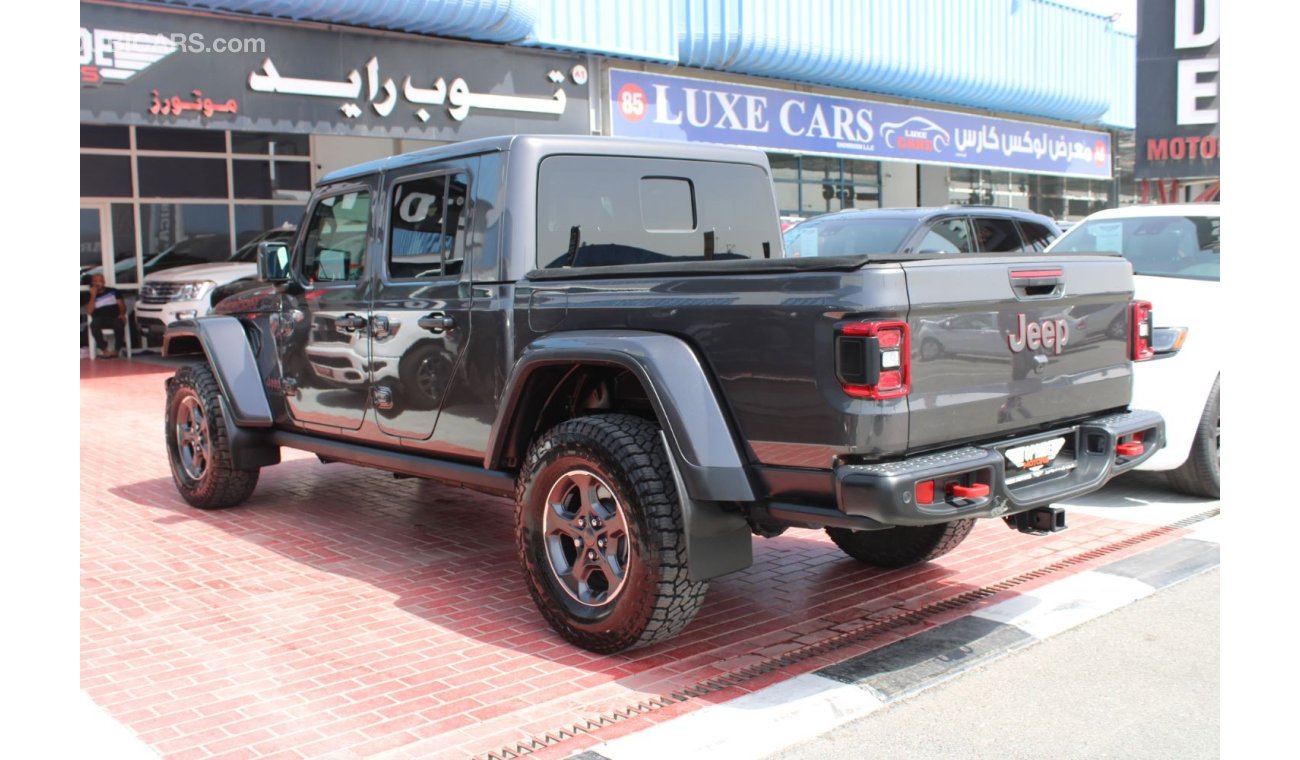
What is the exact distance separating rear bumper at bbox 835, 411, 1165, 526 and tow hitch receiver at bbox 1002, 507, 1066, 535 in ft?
0.38

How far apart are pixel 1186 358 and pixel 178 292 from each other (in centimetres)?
1415

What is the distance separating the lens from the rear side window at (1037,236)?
999 cm

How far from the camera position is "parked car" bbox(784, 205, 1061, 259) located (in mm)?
8922

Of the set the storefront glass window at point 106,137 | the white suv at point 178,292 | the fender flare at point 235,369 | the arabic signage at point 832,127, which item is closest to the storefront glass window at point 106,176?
the storefront glass window at point 106,137

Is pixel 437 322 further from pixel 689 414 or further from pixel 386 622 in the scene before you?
pixel 689 414

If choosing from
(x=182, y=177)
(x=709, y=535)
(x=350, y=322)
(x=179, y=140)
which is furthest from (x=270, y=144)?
(x=709, y=535)

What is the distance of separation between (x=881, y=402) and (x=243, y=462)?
14.5ft

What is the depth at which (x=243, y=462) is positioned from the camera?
22.7 ft

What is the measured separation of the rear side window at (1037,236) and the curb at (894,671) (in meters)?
4.57

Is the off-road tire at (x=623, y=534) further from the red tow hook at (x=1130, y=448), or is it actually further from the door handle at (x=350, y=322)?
the red tow hook at (x=1130, y=448)

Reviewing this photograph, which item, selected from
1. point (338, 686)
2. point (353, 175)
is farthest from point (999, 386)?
point (353, 175)

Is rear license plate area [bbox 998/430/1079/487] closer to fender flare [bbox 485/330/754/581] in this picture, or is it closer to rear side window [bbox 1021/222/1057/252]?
fender flare [bbox 485/330/754/581]

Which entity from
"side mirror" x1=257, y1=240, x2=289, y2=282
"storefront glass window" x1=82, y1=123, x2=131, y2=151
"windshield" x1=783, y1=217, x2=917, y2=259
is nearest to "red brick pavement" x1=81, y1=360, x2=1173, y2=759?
"side mirror" x1=257, y1=240, x2=289, y2=282

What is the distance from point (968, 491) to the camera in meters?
3.98
